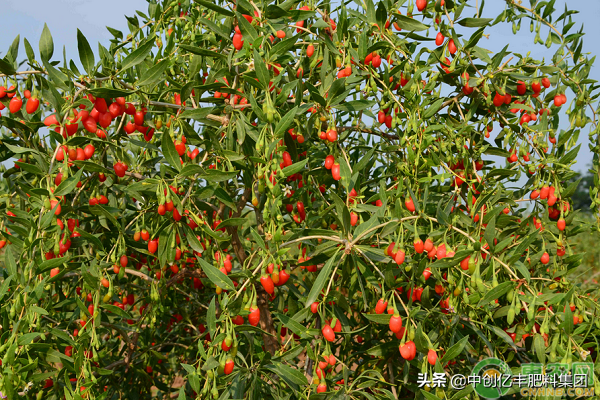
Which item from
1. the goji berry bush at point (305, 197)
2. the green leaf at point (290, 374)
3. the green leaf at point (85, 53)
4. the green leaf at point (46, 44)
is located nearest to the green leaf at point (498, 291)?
the goji berry bush at point (305, 197)

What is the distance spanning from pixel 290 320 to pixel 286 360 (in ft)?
0.92

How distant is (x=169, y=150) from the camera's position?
1.69m

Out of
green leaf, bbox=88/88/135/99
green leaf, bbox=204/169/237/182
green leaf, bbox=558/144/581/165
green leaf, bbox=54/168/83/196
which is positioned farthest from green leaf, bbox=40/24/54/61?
green leaf, bbox=558/144/581/165

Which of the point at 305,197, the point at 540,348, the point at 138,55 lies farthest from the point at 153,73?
the point at 540,348

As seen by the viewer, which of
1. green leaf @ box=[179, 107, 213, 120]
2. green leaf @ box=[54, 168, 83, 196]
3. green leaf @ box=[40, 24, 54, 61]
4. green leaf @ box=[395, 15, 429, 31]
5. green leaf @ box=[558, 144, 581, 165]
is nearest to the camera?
green leaf @ box=[54, 168, 83, 196]

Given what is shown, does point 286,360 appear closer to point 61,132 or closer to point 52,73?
point 61,132

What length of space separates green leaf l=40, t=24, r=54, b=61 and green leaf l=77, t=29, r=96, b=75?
0.46 ft

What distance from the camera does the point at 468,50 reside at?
2141mm

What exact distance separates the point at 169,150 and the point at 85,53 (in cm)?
45

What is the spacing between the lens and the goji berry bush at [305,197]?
1624 millimetres

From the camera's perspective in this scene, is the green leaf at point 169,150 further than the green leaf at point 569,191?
No

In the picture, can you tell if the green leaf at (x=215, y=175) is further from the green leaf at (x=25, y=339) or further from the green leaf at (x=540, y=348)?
the green leaf at (x=540, y=348)

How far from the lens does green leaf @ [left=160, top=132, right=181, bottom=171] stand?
1.66m

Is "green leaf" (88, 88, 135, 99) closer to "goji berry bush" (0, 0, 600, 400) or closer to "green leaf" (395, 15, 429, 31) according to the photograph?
"goji berry bush" (0, 0, 600, 400)
